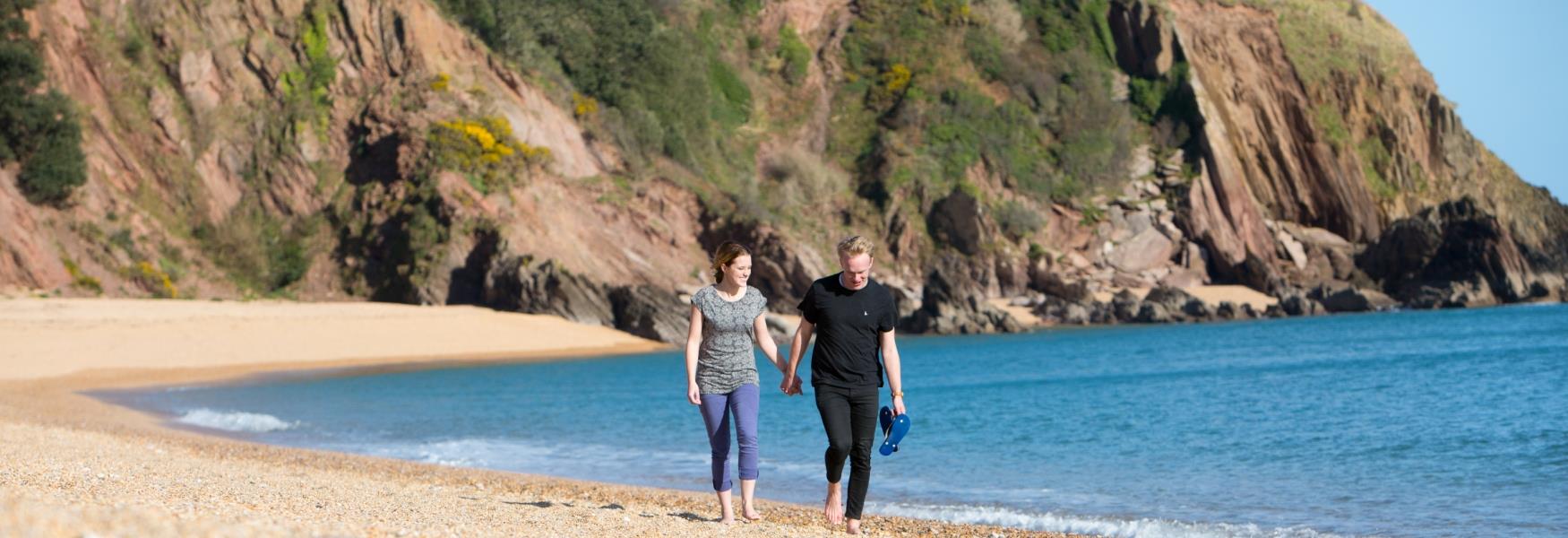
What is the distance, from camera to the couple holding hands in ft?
23.2

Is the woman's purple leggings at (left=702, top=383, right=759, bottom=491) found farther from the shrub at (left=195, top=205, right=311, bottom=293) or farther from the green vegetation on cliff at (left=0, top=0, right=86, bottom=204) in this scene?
the shrub at (left=195, top=205, right=311, bottom=293)

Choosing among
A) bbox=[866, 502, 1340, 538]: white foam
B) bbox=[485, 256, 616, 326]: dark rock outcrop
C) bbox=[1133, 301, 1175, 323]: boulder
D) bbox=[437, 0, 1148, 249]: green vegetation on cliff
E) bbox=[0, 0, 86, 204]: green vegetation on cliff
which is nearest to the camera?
bbox=[866, 502, 1340, 538]: white foam

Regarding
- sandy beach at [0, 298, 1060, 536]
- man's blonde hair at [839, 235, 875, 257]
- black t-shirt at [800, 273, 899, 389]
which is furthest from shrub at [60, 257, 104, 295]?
man's blonde hair at [839, 235, 875, 257]

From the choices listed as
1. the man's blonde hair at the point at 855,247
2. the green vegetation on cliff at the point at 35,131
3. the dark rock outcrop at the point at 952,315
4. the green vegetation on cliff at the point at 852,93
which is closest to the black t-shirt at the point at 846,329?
the man's blonde hair at the point at 855,247

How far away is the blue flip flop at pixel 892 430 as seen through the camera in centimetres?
730

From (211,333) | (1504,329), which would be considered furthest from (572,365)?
(1504,329)

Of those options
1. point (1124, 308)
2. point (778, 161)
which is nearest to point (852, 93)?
point (778, 161)

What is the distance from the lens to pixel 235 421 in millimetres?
16531

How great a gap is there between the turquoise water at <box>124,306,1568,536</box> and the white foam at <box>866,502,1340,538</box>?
0.10 feet

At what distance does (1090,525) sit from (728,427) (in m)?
3.09

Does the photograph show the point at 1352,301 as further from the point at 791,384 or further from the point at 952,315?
the point at 791,384

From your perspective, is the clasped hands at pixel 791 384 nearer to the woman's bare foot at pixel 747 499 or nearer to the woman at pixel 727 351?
the woman at pixel 727 351

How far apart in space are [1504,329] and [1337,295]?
16139 mm

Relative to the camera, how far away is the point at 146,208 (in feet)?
120
